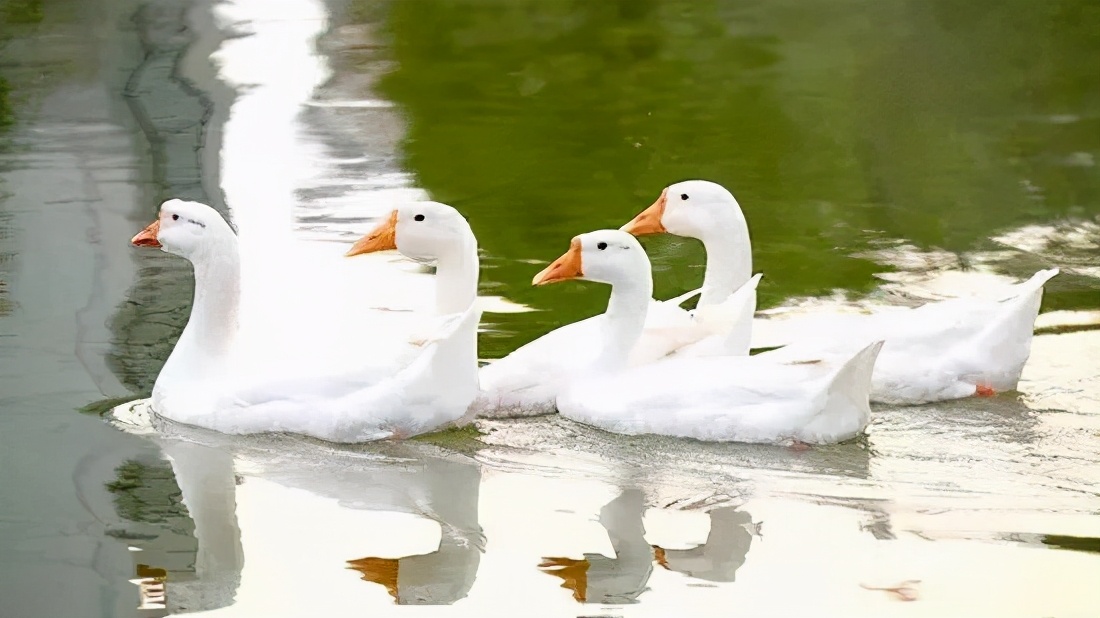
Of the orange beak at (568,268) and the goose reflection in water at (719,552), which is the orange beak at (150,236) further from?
the goose reflection in water at (719,552)

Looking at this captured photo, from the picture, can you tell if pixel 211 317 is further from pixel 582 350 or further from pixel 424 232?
pixel 582 350

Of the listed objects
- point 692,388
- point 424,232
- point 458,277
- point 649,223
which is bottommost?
point 692,388

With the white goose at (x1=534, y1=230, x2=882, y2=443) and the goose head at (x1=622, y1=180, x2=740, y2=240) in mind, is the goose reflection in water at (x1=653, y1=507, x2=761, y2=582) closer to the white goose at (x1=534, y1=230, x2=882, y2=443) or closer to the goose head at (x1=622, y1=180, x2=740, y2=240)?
the white goose at (x1=534, y1=230, x2=882, y2=443)

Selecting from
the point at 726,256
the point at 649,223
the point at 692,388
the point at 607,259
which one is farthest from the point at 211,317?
the point at 726,256

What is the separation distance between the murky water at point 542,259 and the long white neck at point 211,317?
0.34m

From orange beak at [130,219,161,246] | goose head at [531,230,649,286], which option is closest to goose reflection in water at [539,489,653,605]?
goose head at [531,230,649,286]

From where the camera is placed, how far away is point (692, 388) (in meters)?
7.65

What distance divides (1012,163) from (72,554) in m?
9.41

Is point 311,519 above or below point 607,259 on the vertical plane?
below

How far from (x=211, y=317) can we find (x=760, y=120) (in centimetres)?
791

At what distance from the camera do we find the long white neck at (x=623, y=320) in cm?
798

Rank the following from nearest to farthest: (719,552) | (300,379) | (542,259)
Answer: (719,552)
(300,379)
(542,259)

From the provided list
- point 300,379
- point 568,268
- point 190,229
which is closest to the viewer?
point 300,379

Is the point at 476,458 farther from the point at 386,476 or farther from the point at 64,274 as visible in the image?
the point at 64,274
